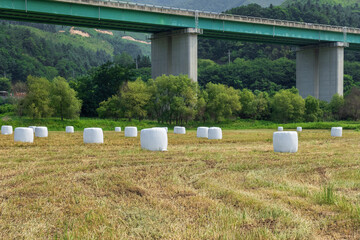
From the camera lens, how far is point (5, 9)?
61.2 m

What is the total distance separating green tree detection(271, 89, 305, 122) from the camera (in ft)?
279

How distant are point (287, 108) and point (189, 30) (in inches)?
899

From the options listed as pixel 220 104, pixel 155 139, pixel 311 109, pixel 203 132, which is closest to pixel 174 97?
pixel 220 104

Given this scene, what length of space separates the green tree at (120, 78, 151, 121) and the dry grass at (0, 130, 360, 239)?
54683 millimetres

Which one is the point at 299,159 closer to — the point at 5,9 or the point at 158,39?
the point at 5,9

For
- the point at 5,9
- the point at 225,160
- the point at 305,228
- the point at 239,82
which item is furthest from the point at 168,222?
the point at 239,82

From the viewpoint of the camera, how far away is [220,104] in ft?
250

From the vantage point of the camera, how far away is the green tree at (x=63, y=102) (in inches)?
2724

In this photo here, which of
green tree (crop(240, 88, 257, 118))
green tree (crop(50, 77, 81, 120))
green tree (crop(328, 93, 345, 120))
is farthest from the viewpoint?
green tree (crop(328, 93, 345, 120))

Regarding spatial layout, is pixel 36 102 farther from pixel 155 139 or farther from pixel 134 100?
pixel 155 139

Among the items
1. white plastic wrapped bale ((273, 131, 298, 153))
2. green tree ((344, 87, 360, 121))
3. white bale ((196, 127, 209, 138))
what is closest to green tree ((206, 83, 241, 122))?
green tree ((344, 87, 360, 121))

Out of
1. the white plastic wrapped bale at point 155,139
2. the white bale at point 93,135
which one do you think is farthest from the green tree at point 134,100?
the white plastic wrapped bale at point 155,139

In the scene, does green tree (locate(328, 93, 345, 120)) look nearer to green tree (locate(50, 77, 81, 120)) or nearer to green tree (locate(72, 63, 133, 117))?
green tree (locate(72, 63, 133, 117))

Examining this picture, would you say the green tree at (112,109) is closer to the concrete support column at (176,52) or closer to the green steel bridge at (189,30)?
the concrete support column at (176,52)
